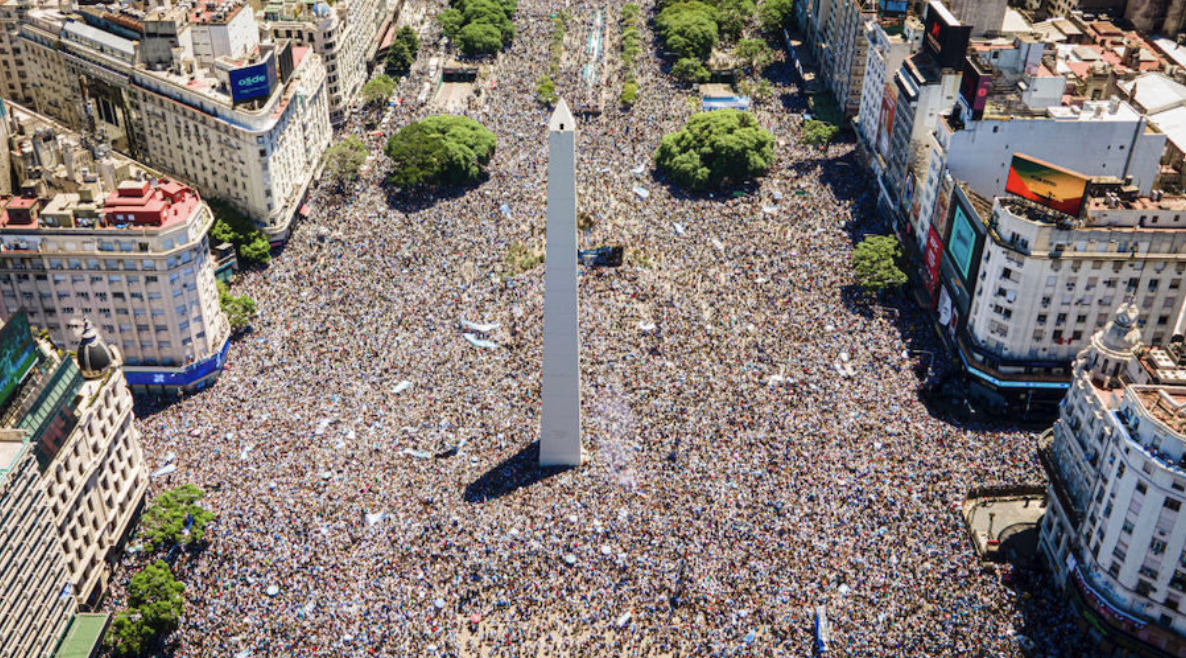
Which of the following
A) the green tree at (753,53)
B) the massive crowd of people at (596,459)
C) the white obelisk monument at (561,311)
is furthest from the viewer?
the green tree at (753,53)

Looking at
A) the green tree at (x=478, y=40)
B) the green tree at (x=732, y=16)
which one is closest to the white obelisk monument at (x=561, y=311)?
the green tree at (x=478, y=40)

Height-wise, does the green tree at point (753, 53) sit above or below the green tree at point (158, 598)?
above

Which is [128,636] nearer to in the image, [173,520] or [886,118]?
[173,520]

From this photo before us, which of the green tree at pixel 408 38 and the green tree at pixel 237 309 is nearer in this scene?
the green tree at pixel 237 309

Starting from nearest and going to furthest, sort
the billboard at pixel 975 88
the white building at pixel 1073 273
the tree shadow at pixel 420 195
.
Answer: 1. the white building at pixel 1073 273
2. the billboard at pixel 975 88
3. the tree shadow at pixel 420 195

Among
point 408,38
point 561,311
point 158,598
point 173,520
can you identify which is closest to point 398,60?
point 408,38

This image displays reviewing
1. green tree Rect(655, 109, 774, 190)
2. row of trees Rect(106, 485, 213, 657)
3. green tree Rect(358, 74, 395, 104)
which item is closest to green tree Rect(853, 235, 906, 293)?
green tree Rect(655, 109, 774, 190)

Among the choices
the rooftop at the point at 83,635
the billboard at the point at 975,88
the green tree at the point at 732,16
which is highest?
the billboard at the point at 975,88

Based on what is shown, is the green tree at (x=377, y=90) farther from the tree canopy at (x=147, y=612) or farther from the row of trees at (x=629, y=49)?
the tree canopy at (x=147, y=612)

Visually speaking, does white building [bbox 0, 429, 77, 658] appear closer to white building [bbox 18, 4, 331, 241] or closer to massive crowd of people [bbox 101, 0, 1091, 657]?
massive crowd of people [bbox 101, 0, 1091, 657]
